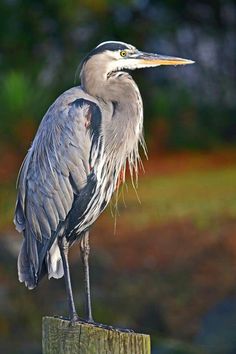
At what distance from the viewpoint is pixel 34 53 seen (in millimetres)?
14695

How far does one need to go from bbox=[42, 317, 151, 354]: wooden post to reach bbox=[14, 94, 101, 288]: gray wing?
1003 mm

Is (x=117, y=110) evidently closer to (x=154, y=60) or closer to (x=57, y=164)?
(x=154, y=60)

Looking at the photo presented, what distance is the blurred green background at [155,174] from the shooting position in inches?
386

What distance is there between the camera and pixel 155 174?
50.4ft

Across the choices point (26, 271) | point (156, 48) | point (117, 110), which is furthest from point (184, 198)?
point (26, 271)

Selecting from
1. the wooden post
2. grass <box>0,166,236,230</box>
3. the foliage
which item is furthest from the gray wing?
the foliage

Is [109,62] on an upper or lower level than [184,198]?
upper

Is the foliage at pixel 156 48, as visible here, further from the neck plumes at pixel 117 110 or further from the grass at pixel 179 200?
the neck plumes at pixel 117 110

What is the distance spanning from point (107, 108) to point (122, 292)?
543cm

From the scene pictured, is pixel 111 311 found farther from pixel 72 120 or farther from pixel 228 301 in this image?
pixel 72 120

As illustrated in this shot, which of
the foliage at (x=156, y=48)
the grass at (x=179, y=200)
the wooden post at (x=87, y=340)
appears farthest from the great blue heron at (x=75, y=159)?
the foliage at (x=156, y=48)

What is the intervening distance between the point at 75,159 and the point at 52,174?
14 cm

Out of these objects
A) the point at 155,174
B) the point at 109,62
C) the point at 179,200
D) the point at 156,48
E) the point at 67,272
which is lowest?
the point at 67,272

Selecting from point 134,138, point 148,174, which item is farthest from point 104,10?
point 134,138
